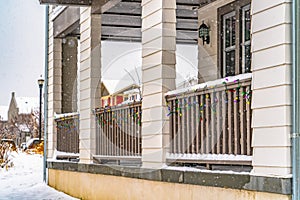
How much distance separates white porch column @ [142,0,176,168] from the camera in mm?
8906

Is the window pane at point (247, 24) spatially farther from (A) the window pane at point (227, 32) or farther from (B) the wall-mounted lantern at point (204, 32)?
(B) the wall-mounted lantern at point (204, 32)

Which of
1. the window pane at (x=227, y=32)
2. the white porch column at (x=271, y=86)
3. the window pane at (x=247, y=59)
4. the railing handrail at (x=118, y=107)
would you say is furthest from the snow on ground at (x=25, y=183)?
the white porch column at (x=271, y=86)

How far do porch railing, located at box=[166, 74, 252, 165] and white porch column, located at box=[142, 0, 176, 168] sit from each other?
0.50 ft

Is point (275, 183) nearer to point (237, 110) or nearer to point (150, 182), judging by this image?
point (237, 110)

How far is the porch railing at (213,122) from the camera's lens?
7125 millimetres

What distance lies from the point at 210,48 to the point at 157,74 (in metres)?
3.07

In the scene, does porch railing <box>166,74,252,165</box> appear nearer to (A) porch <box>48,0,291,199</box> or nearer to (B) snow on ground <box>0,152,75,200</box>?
(A) porch <box>48,0,291,199</box>

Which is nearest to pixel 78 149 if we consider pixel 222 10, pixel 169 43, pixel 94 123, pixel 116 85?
pixel 94 123

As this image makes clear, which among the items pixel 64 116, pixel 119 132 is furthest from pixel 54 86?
pixel 119 132

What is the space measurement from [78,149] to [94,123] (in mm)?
1430

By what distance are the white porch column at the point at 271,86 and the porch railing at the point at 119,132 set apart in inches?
139

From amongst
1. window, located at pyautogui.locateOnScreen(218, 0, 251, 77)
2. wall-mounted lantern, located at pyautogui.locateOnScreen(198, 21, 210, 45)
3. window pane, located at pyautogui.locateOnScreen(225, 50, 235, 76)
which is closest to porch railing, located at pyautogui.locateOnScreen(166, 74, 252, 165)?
window, located at pyautogui.locateOnScreen(218, 0, 251, 77)

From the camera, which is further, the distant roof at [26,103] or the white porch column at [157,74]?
the distant roof at [26,103]

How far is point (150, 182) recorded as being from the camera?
9219mm
